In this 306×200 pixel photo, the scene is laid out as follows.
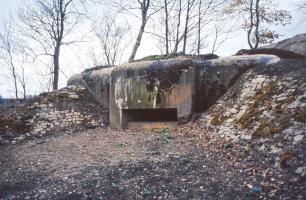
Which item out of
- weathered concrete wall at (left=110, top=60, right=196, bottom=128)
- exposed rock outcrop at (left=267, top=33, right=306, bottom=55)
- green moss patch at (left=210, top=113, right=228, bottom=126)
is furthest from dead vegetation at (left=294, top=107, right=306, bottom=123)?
exposed rock outcrop at (left=267, top=33, right=306, bottom=55)

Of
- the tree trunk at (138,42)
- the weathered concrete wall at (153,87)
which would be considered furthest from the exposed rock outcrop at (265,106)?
the tree trunk at (138,42)

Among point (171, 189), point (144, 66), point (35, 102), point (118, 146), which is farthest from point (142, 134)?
point (35, 102)

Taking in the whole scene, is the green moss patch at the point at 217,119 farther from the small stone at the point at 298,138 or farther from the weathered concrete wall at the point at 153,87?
the small stone at the point at 298,138

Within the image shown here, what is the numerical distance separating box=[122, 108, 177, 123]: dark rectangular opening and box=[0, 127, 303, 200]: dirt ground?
1.59 metres

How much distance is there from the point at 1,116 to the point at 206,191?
6231mm

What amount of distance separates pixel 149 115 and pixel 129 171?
13.5 feet

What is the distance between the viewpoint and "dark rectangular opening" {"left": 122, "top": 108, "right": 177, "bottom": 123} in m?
8.11

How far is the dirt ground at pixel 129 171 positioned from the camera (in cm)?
386

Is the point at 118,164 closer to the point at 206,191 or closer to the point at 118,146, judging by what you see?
the point at 118,146

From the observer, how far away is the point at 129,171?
4.55 meters

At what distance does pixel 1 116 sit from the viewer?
7.88m

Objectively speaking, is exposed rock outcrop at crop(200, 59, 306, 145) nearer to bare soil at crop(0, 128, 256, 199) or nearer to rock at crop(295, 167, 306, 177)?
rock at crop(295, 167, 306, 177)

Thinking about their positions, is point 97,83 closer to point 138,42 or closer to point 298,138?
point 138,42

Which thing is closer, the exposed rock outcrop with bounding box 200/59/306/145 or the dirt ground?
the dirt ground
